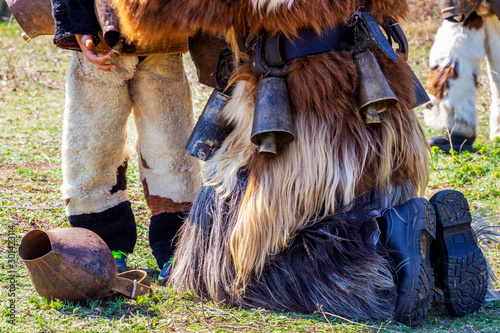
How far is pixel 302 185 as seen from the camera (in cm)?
218

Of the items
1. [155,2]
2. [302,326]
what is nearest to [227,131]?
[155,2]

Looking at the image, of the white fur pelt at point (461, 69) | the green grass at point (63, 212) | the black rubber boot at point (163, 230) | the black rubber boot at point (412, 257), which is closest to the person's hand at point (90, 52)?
the black rubber boot at point (163, 230)

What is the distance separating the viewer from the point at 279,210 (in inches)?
85.5

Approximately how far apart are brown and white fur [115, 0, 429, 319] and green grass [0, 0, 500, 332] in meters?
0.11

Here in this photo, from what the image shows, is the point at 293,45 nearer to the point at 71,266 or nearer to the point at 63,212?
the point at 71,266

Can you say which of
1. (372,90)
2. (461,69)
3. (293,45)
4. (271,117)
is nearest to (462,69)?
(461,69)

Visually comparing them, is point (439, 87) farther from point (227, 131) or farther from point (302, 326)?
point (302, 326)

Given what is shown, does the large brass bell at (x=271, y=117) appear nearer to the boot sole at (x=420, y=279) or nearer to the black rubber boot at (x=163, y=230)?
the boot sole at (x=420, y=279)

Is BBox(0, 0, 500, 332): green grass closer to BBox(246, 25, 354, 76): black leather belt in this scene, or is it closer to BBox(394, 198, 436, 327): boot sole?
BBox(394, 198, 436, 327): boot sole

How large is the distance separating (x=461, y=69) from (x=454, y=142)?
1.86 feet

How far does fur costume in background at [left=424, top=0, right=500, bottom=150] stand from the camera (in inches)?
173

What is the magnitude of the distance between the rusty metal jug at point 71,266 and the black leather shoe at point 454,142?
10.2 ft

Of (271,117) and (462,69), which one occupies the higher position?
(271,117)

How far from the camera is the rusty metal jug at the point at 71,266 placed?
81.5 inches
